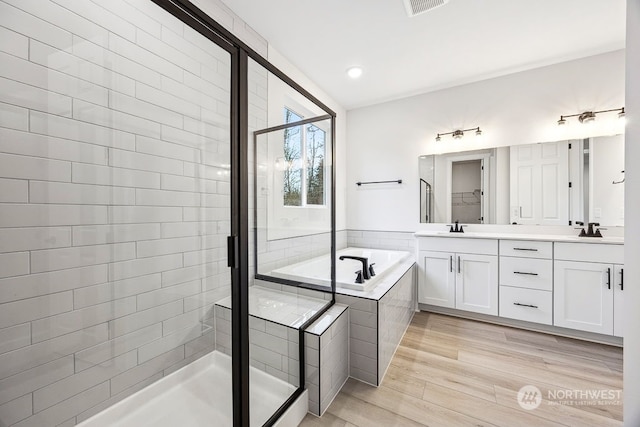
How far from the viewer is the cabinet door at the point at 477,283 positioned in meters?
2.58

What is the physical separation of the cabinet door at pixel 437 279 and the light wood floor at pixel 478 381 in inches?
14.2

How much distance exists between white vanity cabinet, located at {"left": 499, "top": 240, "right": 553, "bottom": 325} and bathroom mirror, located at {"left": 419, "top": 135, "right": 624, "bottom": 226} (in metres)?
0.46

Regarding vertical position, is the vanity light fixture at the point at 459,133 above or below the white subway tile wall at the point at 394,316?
above

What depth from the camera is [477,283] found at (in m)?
2.65

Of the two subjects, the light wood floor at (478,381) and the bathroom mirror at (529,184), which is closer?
the light wood floor at (478,381)

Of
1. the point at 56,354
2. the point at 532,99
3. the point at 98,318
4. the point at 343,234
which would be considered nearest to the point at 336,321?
the point at 98,318

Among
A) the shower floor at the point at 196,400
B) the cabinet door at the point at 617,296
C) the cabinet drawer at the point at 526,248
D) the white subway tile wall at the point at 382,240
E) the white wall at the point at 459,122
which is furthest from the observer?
the white subway tile wall at the point at 382,240

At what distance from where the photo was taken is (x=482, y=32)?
7.16ft

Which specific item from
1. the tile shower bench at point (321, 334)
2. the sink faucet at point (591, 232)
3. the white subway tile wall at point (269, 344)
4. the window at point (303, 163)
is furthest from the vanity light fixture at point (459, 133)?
the white subway tile wall at point (269, 344)

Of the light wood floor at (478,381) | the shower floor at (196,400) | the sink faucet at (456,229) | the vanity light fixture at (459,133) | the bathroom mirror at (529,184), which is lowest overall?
the light wood floor at (478,381)

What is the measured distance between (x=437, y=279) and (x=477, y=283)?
1.22 feet

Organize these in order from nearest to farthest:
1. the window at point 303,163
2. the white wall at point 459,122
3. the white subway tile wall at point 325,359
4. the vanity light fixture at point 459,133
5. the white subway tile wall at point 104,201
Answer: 1. the white subway tile wall at point 104,201
2. the white subway tile wall at point 325,359
3. the window at point 303,163
4. the white wall at point 459,122
5. the vanity light fixture at point 459,133

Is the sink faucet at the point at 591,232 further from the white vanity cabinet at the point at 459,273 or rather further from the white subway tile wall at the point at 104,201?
the white subway tile wall at the point at 104,201

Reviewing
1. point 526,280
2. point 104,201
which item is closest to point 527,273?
point 526,280
